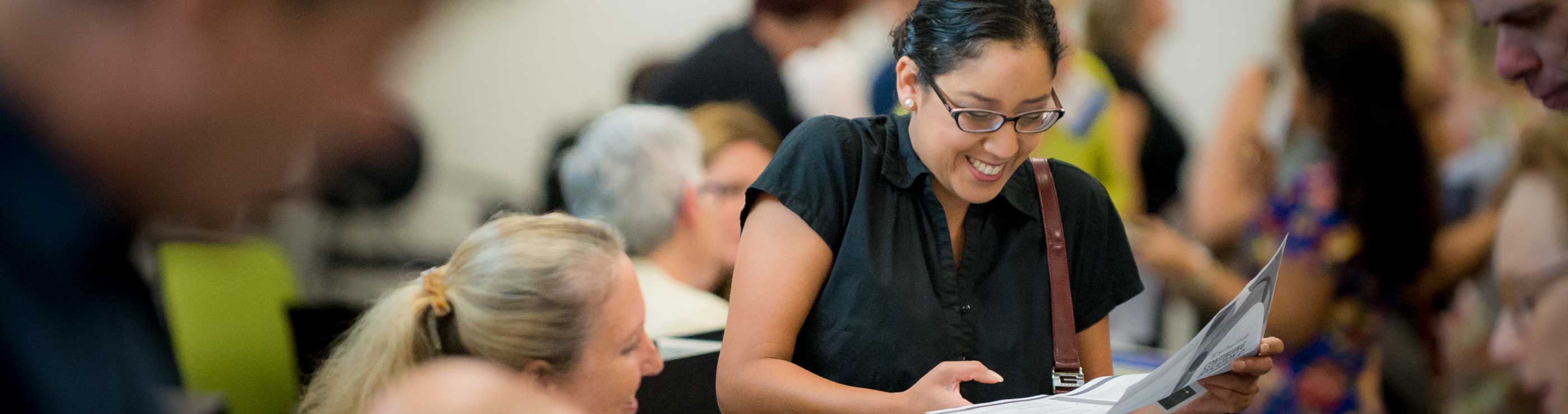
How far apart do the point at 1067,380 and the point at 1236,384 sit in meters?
0.23

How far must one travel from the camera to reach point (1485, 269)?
129 inches

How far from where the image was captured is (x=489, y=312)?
5.62ft

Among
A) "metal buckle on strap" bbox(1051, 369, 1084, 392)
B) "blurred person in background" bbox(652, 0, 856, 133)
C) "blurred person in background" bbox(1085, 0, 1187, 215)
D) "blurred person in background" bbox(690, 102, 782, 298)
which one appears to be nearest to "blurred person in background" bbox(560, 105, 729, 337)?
"blurred person in background" bbox(690, 102, 782, 298)

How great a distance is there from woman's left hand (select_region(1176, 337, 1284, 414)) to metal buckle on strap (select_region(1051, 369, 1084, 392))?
0.15 m

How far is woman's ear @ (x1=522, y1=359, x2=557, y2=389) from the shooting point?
1713 millimetres

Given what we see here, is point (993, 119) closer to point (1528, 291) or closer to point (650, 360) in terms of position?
point (650, 360)

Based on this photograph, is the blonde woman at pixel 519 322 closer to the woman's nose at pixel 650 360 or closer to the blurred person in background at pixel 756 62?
the woman's nose at pixel 650 360

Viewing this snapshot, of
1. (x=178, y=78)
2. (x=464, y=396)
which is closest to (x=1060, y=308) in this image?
(x=464, y=396)

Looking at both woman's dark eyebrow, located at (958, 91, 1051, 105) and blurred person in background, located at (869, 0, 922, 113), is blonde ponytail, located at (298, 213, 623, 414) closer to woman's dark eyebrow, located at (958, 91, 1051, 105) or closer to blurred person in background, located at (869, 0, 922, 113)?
woman's dark eyebrow, located at (958, 91, 1051, 105)

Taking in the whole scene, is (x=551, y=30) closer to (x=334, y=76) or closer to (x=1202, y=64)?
(x=1202, y=64)

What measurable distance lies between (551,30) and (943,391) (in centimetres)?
495

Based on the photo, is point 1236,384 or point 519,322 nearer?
point 1236,384

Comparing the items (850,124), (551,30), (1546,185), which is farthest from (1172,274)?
(551,30)

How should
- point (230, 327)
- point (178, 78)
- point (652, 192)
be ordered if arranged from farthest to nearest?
point (230, 327) → point (652, 192) → point (178, 78)
